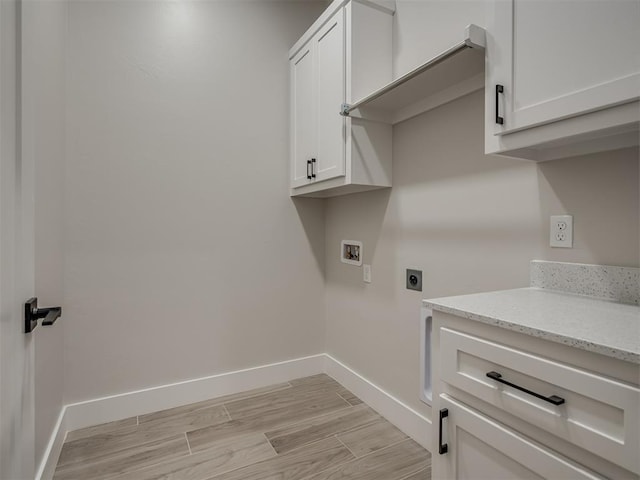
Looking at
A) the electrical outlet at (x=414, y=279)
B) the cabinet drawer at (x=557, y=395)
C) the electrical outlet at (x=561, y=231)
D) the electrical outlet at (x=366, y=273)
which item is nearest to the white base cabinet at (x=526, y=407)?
the cabinet drawer at (x=557, y=395)

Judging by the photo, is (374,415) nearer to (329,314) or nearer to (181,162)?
(329,314)

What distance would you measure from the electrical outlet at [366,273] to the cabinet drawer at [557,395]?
1.25 m

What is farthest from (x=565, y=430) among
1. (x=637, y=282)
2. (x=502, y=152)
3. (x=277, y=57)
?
(x=277, y=57)

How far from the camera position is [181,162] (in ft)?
7.38

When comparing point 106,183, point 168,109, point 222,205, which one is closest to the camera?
point 106,183

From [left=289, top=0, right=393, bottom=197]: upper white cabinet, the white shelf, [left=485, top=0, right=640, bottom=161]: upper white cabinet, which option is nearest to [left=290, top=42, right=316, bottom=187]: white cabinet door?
[left=289, top=0, right=393, bottom=197]: upper white cabinet

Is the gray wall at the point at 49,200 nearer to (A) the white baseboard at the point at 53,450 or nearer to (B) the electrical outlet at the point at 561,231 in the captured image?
(A) the white baseboard at the point at 53,450

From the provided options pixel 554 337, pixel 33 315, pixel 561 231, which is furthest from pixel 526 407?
pixel 33 315

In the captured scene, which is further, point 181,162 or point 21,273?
point 181,162

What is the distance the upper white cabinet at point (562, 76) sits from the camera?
2.72ft

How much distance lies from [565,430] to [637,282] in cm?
57

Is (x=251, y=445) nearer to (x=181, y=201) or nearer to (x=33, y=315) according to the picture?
(x=33, y=315)

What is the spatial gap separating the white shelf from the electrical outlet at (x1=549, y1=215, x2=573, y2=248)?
647 mm

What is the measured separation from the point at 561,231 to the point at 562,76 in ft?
1.75
